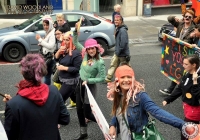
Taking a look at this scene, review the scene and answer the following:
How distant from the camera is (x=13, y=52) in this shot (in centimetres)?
1027

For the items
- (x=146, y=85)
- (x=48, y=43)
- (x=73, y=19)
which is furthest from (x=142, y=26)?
(x=48, y=43)

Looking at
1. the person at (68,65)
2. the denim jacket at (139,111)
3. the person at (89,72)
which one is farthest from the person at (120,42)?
the denim jacket at (139,111)

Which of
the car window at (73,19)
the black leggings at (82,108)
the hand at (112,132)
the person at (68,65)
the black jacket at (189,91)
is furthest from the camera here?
the car window at (73,19)

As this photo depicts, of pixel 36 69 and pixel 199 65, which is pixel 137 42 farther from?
pixel 36 69

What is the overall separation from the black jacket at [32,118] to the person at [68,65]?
2.04m

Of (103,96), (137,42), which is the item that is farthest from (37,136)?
(137,42)

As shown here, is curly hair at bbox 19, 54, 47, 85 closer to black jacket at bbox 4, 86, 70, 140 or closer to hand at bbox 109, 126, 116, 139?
black jacket at bbox 4, 86, 70, 140

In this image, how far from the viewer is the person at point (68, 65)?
5129 millimetres

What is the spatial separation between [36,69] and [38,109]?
1.19ft

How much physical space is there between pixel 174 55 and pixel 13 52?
5638mm

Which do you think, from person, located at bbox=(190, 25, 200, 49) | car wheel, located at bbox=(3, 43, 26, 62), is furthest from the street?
person, located at bbox=(190, 25, 200, 49)

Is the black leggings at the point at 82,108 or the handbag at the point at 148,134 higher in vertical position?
the handbag at the point at 148,134

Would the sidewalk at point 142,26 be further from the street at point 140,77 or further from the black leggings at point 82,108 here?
the black leggings at point 82,108

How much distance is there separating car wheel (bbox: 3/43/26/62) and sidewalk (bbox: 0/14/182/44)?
4.70m
